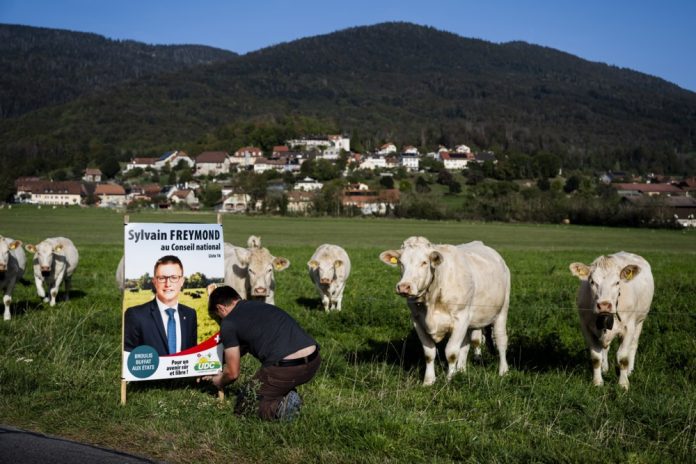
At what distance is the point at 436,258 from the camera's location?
1049 cm

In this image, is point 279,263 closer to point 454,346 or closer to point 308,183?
point 454,346

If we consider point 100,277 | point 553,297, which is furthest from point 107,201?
point 553,297

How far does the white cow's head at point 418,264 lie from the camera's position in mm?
10234

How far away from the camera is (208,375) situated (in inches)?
393

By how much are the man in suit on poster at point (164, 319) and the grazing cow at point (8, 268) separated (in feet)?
27.3

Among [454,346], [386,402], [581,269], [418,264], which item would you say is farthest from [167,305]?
[581,269]

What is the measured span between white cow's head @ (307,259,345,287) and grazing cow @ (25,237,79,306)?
6987 mm

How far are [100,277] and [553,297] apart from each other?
15668mm

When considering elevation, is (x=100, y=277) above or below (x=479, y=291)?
below

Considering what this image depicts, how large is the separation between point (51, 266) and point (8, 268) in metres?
2.82

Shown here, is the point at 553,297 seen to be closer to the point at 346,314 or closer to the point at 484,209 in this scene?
the point at 346,314

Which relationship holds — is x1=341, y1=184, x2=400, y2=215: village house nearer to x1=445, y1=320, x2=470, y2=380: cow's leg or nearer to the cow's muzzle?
x1=445, y1=320, x2=470, y2=380: cow's leg

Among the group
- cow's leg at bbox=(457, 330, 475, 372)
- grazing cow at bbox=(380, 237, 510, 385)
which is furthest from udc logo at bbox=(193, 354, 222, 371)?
cow's leg at bbox=(457, 330, 475, 372)

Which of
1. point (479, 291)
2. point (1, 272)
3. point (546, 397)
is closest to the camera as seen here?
point (546, 397)
